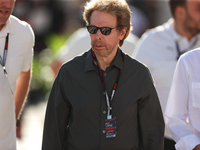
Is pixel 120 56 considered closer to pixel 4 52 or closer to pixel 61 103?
pixel 61 103

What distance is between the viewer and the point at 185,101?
9.11 feet

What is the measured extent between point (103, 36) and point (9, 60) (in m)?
0.92

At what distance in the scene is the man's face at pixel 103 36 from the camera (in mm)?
2874

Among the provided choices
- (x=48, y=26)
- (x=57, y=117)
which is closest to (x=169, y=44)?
(x=57, y=117)

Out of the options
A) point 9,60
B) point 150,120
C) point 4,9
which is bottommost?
point 150,120

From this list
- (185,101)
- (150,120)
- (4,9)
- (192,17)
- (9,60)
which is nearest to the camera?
(185,101)

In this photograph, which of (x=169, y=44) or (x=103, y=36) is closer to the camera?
(x=103, y=36)

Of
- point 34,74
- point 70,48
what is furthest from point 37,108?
point 70,48

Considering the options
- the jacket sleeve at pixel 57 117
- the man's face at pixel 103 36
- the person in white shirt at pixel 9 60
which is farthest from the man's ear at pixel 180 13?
the jacket sleeve at pixel 57 117

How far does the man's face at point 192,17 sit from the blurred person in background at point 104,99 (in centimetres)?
137

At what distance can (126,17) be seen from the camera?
301 centimetres

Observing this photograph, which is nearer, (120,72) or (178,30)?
(120,72)

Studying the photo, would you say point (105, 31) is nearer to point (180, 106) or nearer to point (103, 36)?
point (103, 36)

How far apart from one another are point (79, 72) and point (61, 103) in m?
0.28
